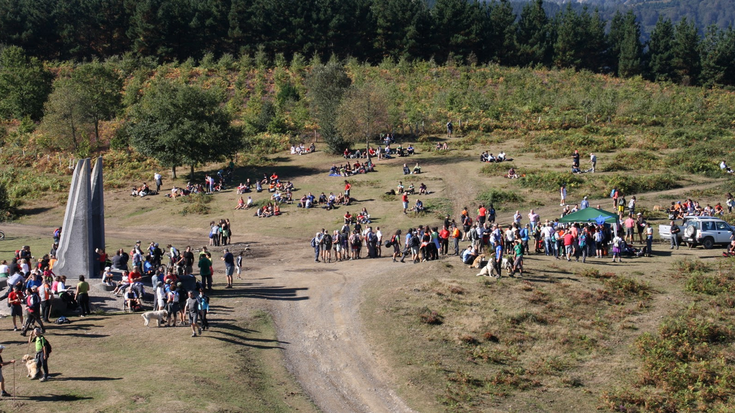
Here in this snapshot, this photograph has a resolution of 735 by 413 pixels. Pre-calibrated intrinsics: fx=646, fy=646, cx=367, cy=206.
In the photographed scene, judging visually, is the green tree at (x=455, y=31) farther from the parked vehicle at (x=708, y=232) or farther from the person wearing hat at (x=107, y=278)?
the person wearing hat at (x=107, y=278)

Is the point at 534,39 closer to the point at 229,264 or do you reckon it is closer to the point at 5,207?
the point at 5,207

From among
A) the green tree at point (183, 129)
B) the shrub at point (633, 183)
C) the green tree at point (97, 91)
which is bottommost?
the shrub at point (633, 183)

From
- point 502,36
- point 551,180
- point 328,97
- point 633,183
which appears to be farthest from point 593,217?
point 502,36

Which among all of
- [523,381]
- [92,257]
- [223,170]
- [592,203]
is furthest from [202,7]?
[523,381]

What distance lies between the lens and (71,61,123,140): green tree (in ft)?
211

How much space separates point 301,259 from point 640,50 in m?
98.0

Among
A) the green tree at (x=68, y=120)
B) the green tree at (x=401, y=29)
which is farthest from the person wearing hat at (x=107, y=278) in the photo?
the green tree at (x=401, y=29)

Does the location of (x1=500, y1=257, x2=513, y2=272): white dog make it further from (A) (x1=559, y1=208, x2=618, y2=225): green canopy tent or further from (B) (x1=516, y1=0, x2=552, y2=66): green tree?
(B) (x1=516, y1=0, x2=552, y2=66): green tree

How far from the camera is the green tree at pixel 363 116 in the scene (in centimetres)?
5597

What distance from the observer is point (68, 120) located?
62406 mm

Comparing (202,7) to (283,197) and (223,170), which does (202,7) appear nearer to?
(223,170)

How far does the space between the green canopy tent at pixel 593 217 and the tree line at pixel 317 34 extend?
68.8 metres

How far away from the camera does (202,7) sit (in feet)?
322

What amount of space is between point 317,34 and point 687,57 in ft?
195
